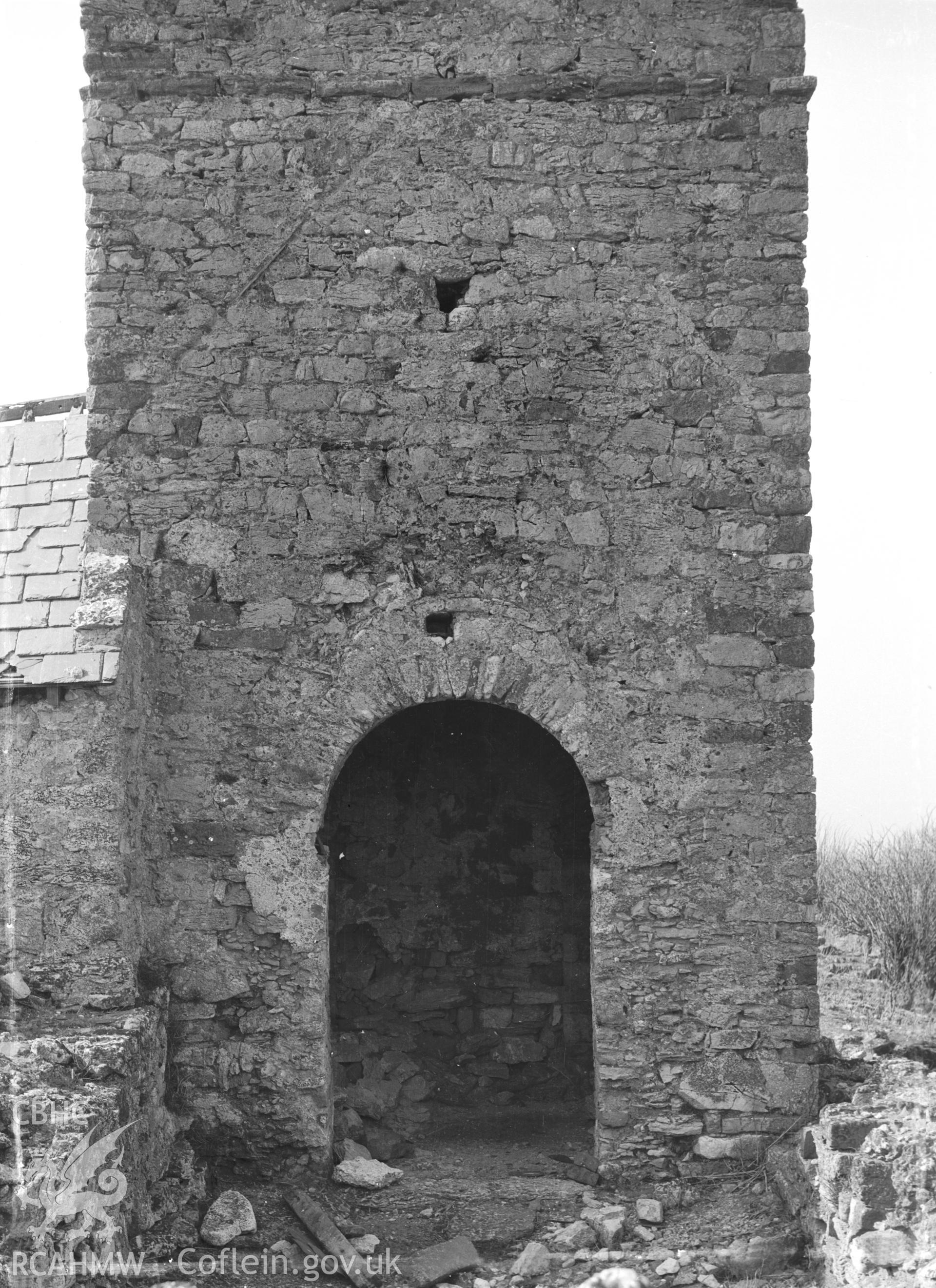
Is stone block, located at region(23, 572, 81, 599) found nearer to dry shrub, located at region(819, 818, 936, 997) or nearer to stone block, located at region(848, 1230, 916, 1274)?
stone block, located at region(848, 1230, 916, 1274)

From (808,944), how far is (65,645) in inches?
133

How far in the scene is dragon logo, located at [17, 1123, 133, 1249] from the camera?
423 centimetres

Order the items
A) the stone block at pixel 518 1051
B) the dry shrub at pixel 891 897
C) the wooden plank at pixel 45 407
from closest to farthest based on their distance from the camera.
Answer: the wooden plank at pixel 45 407 → the stone block at pixel 518 1051 → the dry shrub at pixel 891 897

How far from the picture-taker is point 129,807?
523 cm

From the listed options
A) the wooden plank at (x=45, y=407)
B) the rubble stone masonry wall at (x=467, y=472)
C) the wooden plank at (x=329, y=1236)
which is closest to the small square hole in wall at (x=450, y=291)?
the rubble stone masonry wall at (x=467, y=472)

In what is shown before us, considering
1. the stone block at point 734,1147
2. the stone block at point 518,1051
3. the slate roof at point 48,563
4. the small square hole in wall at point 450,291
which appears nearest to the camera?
the slate roof at point 48,563

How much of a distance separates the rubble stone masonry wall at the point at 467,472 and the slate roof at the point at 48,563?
0.78 ft

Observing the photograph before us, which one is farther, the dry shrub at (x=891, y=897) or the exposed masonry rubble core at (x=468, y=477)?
the dry shrub at (x=891, y=897)

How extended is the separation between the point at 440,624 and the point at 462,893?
6.88 ft

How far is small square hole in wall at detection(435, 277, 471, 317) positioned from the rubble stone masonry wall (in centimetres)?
2

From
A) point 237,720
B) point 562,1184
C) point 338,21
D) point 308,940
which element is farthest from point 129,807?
point 338,21

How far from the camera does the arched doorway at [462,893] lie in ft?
22.5

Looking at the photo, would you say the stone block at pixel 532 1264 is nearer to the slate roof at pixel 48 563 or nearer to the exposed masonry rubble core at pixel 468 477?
the exposed masonry rubble core at pixel 468 477

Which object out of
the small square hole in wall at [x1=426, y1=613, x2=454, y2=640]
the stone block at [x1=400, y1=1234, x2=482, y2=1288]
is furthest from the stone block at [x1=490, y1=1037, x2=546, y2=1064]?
the small square hole in wall at [x1=426, y1=613, x2=454, y2=640]
